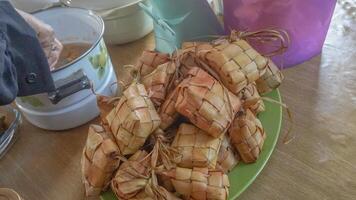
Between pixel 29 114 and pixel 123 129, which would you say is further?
pixel 29 114

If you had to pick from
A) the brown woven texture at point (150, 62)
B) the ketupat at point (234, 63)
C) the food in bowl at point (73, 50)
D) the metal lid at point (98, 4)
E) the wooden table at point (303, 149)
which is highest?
the ketupat at point (234, 63)

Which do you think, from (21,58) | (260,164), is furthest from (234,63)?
(21,58)

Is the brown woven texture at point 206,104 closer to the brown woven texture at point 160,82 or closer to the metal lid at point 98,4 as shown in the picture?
the brown woven texture at point 160,82

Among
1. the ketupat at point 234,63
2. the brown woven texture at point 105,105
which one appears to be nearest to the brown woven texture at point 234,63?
the ketupat at point 234,63

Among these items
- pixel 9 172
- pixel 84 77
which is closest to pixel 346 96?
pixel 84 77

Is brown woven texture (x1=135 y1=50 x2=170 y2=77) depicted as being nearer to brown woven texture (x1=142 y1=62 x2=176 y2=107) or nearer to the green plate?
brown woven texture (x1=142 y1=62 x2=176 y2=107)

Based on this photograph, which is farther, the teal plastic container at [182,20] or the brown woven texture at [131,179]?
the teal plastic container at [182,20]

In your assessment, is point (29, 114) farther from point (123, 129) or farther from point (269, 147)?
point (269, 147)
